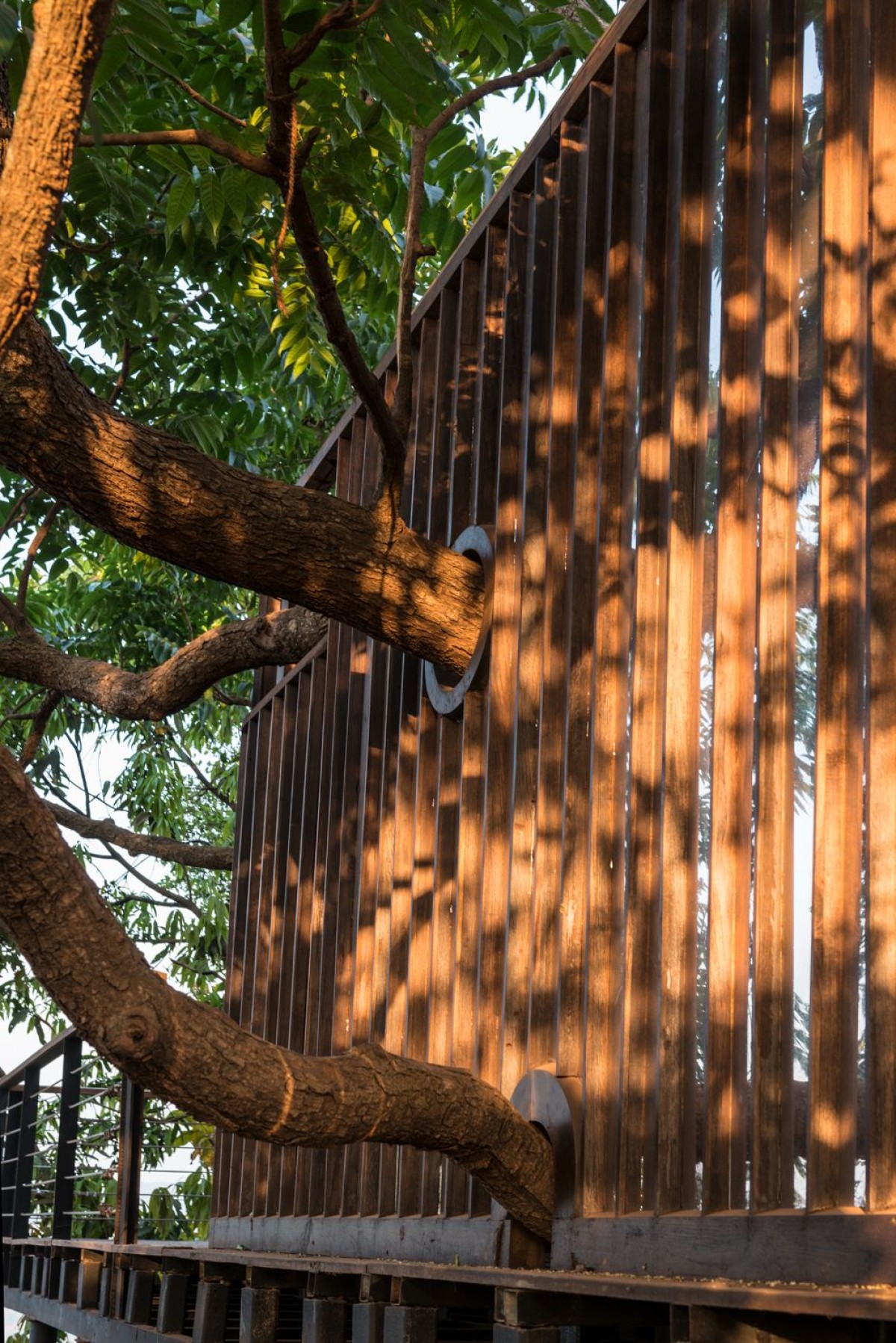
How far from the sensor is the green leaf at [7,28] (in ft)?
8.04

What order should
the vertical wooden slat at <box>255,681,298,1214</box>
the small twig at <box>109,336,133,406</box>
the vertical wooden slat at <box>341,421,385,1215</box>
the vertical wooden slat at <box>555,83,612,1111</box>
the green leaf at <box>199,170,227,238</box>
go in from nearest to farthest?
the vertical wooden slat at <box>555,83,612,1111</box> → the green leaf at <box>199,170,227,238</box> → the vertical wooden slat at <box>341,421,385,1215</box> → the vertical wooden slat at <box>255,681,298,1214</box> → the small twig at <box>109,336,133,406</box>

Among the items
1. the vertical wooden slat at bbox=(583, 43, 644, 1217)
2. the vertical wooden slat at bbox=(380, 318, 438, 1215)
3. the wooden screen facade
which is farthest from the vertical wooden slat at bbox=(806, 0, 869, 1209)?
the vertical wooden slat at bbox=(380, 318, 438, 1215)

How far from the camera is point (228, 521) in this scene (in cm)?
424

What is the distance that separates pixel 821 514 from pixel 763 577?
0.71ft

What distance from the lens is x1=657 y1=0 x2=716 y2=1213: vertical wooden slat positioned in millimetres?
3080

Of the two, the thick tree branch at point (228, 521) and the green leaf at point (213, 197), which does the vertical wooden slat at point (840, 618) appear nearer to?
the thick tree branch at point (228, 521)

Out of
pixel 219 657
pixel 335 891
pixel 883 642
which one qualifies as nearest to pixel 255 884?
pixel 219 657

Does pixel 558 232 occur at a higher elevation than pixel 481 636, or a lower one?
higher

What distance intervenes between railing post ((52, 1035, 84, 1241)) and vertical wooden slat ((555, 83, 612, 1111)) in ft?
17.6

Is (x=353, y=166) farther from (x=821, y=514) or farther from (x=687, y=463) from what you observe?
(x=821, y=514)


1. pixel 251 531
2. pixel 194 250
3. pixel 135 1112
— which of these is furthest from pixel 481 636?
pixel 135 1112

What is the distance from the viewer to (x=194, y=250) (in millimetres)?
6707

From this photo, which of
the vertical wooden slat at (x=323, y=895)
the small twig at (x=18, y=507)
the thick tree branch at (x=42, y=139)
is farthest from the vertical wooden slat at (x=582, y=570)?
the small twig at (x=18, y=507)

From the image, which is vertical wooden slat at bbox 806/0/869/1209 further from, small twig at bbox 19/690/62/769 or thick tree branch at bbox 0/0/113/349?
small twig at bbox 19/690/62/769
